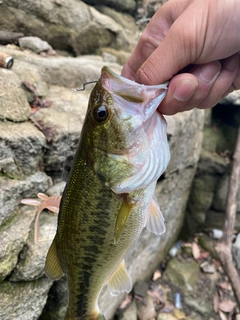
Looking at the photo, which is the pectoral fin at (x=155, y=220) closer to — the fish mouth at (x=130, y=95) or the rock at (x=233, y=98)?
the fish mouth at (x=130, y=95)

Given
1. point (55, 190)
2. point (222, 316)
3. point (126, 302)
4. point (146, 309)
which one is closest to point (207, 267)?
point (222, 316)

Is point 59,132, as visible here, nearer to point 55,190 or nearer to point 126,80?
point 55,190

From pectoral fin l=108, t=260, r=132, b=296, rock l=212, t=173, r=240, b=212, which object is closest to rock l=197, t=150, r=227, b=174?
rock l=212, t=173, r=240, b=212

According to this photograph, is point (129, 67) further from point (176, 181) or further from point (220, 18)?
point (176, 181)

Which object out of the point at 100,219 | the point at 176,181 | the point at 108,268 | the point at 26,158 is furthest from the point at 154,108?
the point at 176,181

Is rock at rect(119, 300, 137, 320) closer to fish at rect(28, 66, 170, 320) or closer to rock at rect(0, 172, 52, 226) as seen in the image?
rock at rect(0, 172, 52, 226)
